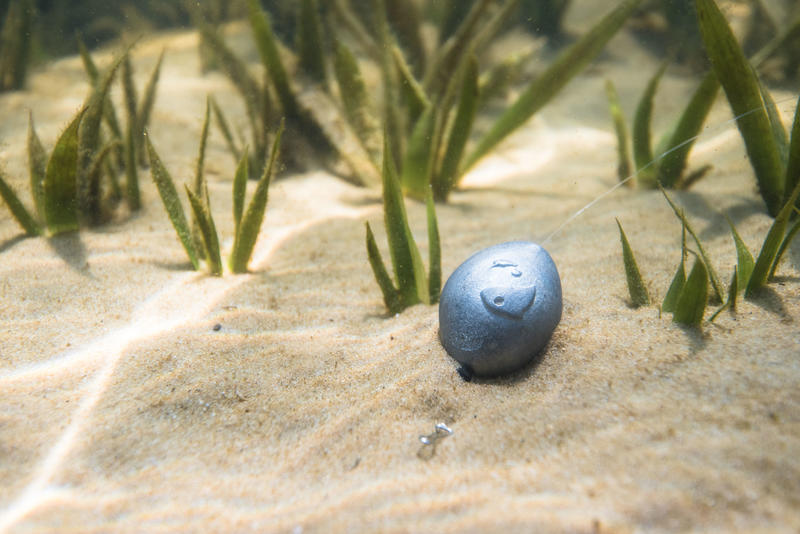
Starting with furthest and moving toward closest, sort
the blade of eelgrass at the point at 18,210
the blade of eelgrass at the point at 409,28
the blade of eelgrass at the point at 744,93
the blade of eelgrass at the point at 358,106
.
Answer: the blade of eelgrass at the point at 409,28 → the blade of eelgrass at the point at 358,106 → the blade of eelgrass at the point at 18,210 → the blade of eelgrass at the point at 744,93

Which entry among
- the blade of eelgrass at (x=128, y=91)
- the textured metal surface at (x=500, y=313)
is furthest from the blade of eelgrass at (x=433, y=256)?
the blade of eelgrass at (x=128, y=91)

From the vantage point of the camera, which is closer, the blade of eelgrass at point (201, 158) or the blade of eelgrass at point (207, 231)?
the blade of eelgrass at point (207, 231)

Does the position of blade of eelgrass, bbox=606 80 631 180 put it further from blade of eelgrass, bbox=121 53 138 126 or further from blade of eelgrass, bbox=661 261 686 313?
blade of eelgrass, bbox=121 53 138 126

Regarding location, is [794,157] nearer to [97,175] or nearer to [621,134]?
[621,134]

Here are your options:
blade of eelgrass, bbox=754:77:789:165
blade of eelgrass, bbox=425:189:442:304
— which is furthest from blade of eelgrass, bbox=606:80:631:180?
blade of eelgrass, bbox=425:189:442:304

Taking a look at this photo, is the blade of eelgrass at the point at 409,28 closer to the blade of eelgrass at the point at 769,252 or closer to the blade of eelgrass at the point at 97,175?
the blade of eelgrass at the point at 97,175

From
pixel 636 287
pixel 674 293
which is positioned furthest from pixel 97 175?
pixel 674 293

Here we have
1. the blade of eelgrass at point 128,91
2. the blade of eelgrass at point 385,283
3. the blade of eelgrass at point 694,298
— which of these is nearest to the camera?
the blade of eelgrass at point 694,298
